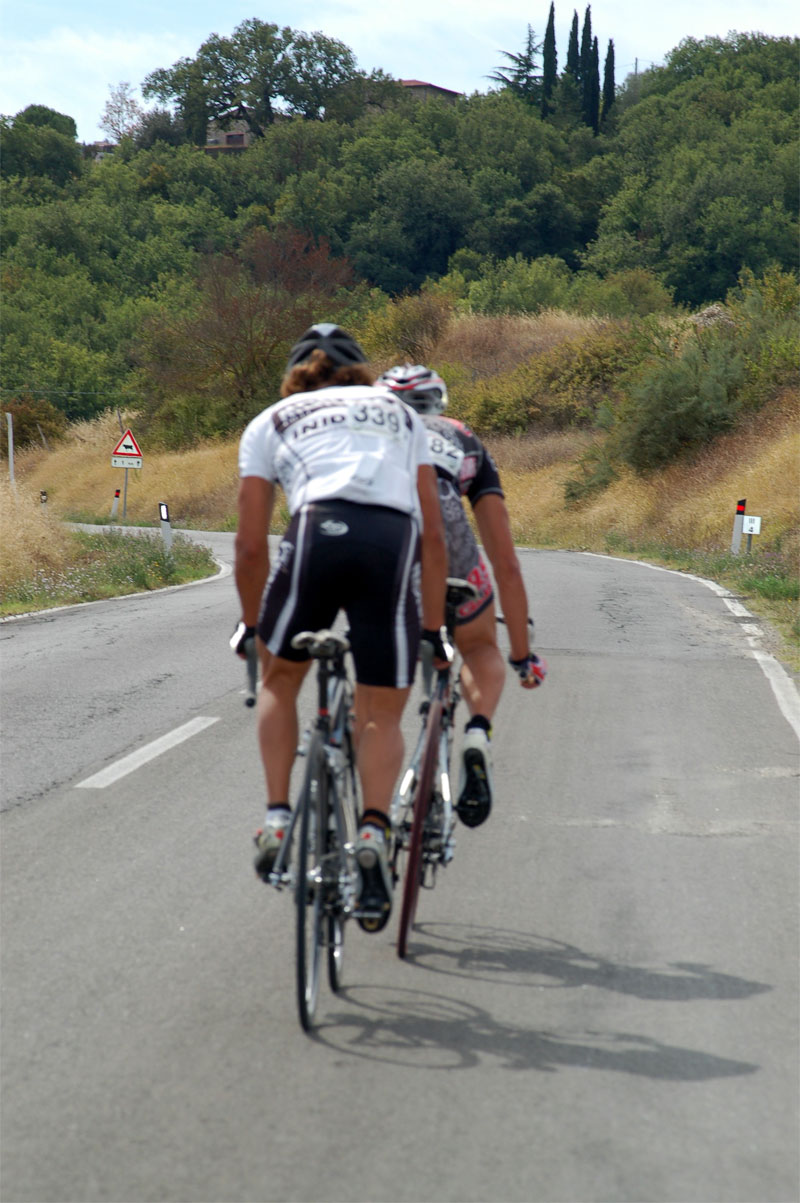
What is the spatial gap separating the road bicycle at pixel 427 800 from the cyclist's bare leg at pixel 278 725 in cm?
46

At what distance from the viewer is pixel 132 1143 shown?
9.56 ft

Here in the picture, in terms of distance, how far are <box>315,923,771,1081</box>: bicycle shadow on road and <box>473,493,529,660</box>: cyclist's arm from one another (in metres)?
1.05

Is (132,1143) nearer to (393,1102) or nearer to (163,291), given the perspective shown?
(393,1102)

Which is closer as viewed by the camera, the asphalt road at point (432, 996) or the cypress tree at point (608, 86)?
the asphalt road at point (432, 996)

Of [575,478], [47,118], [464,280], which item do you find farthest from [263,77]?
[575,478]

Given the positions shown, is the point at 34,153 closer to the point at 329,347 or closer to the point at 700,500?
the point at 700,500

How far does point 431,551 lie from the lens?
3816 millimetres

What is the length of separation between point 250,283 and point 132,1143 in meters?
63.4

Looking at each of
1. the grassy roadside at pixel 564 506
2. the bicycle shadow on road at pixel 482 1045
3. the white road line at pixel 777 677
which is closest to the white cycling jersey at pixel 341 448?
the bicycle shadow on road at pixel 482 1045

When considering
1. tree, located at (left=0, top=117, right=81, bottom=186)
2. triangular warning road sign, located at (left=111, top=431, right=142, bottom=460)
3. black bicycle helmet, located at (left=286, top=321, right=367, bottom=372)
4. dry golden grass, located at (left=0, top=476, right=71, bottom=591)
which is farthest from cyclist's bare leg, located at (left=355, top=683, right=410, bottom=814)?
tree, located at (left=0, top=117, right=81, bottom=186)

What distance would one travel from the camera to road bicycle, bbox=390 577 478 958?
3.95 metres

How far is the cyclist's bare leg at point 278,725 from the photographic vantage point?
3.68m

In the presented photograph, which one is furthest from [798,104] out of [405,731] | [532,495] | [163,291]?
[405,731]

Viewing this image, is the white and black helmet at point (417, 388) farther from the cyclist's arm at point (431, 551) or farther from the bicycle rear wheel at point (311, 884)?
the bicycle rear wheel at point (311, 884)
